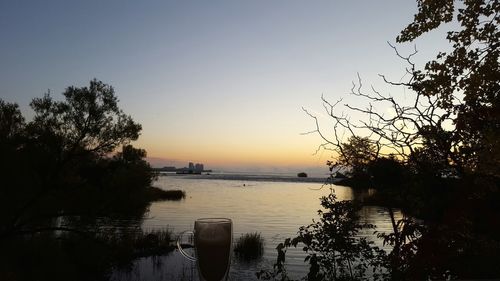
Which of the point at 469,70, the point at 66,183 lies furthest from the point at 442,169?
the point at 66,183

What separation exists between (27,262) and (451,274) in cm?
1890

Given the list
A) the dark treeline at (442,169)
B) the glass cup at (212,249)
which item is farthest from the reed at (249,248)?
the glass cup at (212,249)

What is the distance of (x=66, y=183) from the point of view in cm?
2153

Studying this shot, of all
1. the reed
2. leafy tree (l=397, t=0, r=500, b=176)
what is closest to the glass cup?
leafy tree (l=397, t=0, r=500, b=176)

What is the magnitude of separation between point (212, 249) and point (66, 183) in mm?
21475

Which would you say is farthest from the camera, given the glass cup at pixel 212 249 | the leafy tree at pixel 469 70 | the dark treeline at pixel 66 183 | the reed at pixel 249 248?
the reed at pixel 249 248

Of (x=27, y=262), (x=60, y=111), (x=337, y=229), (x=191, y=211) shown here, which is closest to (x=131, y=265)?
(x=27, y=262)

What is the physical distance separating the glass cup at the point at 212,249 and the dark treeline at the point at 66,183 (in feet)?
66.3

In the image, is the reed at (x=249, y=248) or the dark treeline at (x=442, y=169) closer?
the dark treeline at (x=442, y=169)

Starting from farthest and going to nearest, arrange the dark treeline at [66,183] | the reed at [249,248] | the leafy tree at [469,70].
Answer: the reed at [249,248] < the dark treeline at [66,183] < the leafy tree at [469,70]

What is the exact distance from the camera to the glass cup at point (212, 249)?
2.06m

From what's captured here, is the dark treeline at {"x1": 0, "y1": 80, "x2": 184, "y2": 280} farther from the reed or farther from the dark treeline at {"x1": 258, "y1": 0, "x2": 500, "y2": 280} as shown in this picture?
the dark treeline at {"x1": 258, "y1": 0, "x2": 500, "y2": 280}

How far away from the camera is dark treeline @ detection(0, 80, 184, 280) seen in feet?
67.5

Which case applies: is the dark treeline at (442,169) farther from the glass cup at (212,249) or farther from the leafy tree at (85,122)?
the leafy tree at (85,122)
